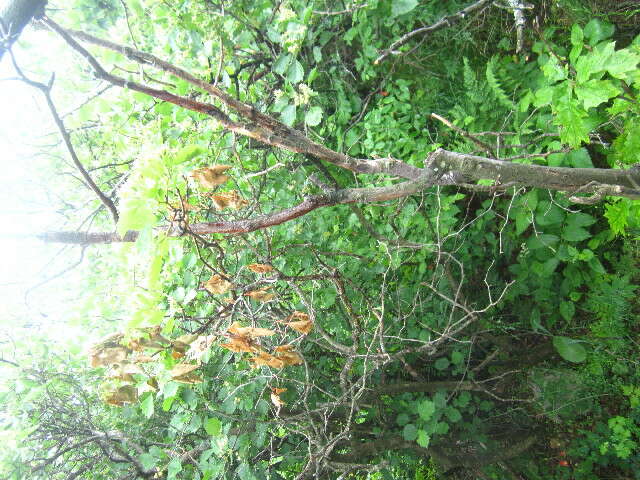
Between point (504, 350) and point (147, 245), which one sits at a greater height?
point (147, 245)

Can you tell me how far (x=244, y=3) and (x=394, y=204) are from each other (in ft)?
5.08

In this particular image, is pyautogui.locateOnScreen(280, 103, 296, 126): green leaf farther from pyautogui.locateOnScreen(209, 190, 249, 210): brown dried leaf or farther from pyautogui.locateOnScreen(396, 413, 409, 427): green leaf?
pyautogui.locateOnScreen(396, 413, 409, 427): green leaf

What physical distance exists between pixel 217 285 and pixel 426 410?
2021mm

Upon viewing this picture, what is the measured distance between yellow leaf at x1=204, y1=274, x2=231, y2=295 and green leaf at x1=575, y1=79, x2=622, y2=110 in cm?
161

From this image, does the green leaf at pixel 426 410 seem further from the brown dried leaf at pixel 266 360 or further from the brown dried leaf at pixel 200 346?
the brown dried leaf at pixel 200 346

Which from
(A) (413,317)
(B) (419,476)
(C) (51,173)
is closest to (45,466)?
(C) (51,173)

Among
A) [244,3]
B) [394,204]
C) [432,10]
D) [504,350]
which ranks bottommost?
[504,350]

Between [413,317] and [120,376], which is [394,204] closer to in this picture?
[413,317]

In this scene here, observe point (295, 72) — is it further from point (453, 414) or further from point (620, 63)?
point (453, 414)

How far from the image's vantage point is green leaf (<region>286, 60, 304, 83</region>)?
2105 mm

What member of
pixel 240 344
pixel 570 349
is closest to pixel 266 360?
pixel 240 344

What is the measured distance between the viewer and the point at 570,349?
293 centimetres

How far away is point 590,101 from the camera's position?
1.64m

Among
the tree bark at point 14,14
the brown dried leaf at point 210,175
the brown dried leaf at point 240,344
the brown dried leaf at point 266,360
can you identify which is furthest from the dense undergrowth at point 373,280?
the tree bark at point 14,14
